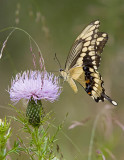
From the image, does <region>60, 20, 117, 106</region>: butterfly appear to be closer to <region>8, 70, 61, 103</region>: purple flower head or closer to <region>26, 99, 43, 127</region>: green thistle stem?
<region>8, 70, 61, 103</region>: purple flower head

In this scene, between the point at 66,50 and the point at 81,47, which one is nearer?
the point at 81,47

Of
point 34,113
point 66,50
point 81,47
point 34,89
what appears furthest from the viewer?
point 66,50

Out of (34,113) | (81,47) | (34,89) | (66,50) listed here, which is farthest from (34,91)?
(66,50)

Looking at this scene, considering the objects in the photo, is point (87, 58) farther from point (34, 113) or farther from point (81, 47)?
point (34, 113)

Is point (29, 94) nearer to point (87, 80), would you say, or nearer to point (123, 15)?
point (87, 80)

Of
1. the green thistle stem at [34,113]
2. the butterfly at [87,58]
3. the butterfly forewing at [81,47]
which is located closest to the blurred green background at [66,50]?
the butterfly at [87,58]

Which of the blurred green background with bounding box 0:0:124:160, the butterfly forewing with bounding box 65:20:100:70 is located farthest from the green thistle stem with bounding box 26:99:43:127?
the blurred green background with bounding box 0:0:124:160
